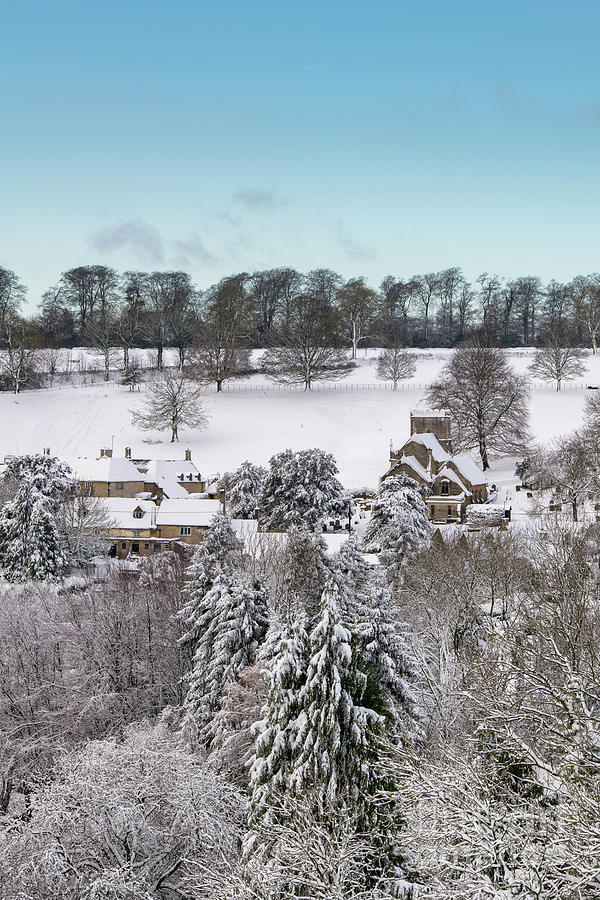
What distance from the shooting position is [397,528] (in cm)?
3234

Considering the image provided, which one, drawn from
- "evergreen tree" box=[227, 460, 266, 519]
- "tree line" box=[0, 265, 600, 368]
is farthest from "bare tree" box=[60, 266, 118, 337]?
"evergreen tree" box=[227, 460, 266, 519]

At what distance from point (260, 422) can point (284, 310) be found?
32.6m

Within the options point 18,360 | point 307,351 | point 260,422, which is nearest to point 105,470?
point 260,422

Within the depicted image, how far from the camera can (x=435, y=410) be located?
5591cm

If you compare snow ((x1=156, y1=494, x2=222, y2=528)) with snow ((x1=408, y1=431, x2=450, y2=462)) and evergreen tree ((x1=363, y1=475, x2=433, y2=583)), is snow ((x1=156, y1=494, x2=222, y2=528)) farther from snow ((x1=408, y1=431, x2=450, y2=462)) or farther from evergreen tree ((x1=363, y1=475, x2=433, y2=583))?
snow ((x1=408, y1=431, x2=450, y2=462))

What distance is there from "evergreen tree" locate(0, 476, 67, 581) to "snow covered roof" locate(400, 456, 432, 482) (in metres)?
20.9

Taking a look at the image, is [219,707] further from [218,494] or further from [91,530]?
[218,494]

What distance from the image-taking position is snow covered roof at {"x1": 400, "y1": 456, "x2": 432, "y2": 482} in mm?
47219

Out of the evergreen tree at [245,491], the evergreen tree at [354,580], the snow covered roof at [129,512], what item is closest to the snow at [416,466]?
the evergreen tree at [245,491]

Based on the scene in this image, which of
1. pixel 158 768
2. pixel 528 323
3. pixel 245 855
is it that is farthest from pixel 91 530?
pixel 528 323

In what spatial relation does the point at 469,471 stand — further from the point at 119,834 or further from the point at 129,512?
the point at 119,834

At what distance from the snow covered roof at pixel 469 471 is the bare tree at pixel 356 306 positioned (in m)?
38.7

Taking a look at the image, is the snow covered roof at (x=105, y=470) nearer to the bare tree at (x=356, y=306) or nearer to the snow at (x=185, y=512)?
the snow at (x=185, y=512)

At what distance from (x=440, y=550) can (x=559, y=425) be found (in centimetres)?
3290
